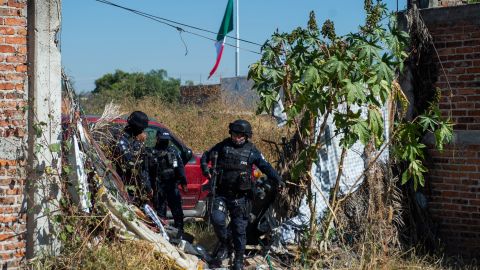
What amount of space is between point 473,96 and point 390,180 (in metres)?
1.42

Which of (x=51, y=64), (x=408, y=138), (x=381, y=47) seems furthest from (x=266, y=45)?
(x=51, y=64)

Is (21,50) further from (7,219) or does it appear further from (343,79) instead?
(343,79)

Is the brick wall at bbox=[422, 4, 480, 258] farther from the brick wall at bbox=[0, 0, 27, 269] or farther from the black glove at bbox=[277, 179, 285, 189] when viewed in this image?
the brick wall at bbox=[0, 0, 27, 269]

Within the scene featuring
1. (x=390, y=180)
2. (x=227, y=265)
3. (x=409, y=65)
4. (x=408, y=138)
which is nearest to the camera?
(x=408, y=138)

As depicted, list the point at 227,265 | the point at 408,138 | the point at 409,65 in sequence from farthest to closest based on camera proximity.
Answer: the point at 409,65 → the point at 227,265 → the point at 408,138

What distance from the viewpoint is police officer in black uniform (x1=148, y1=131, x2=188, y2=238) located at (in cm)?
818

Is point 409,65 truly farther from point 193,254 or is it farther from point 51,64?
point 51,64

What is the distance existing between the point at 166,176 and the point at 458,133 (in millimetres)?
3661

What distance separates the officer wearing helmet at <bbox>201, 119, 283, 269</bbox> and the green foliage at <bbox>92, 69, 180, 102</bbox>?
14.2 metres

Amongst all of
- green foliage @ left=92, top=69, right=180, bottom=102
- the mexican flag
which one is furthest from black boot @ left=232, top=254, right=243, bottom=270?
green foliage @ left=92, top=69, right=180, bottom=102

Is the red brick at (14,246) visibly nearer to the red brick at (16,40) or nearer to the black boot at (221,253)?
the red brick at (16,40)

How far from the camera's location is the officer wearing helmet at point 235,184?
701 centimetres

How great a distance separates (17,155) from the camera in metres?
6.05

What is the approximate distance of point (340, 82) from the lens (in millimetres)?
6152
